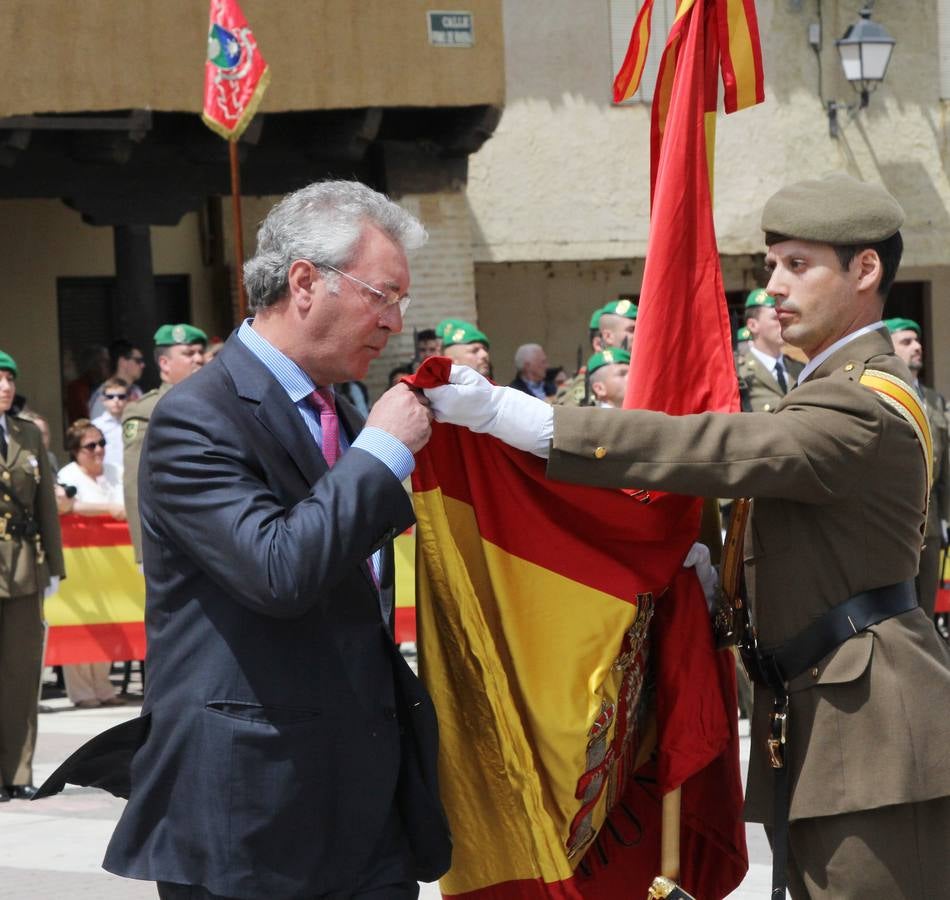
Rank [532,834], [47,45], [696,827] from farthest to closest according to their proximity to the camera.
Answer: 1. [47,45]
2. [696,827]
3. [532,834]

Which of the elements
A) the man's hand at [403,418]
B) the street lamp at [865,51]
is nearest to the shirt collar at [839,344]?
the man's hand at [403,418]

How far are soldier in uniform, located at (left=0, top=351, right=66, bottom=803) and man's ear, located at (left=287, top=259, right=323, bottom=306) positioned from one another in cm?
523

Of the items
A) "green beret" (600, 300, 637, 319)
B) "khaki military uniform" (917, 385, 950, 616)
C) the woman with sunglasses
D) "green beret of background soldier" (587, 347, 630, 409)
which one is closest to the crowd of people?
"green beret of background soldier" (587, 347, 630, 409)

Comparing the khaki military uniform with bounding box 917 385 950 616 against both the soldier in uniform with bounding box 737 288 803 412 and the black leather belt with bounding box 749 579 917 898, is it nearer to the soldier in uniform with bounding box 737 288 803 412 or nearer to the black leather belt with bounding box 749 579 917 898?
the soldier in uniform with bounding box 737 288 803 412

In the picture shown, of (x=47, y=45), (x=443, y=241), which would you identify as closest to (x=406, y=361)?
(x=443, y=241)

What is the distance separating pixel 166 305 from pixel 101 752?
1550cm

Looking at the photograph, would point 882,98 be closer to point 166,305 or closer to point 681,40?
point 166,305

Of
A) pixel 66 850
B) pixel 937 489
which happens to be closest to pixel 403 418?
pixel 66 850

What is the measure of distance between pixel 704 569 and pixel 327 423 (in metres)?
0.98

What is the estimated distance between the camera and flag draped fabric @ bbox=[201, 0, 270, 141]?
11.6 m

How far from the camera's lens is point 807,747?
10.9 ft

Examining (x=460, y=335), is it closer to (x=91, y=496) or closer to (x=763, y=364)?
(x=91, y=496)

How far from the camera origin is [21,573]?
26.1 feet

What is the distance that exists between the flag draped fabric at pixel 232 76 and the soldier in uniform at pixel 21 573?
3.75 meters
